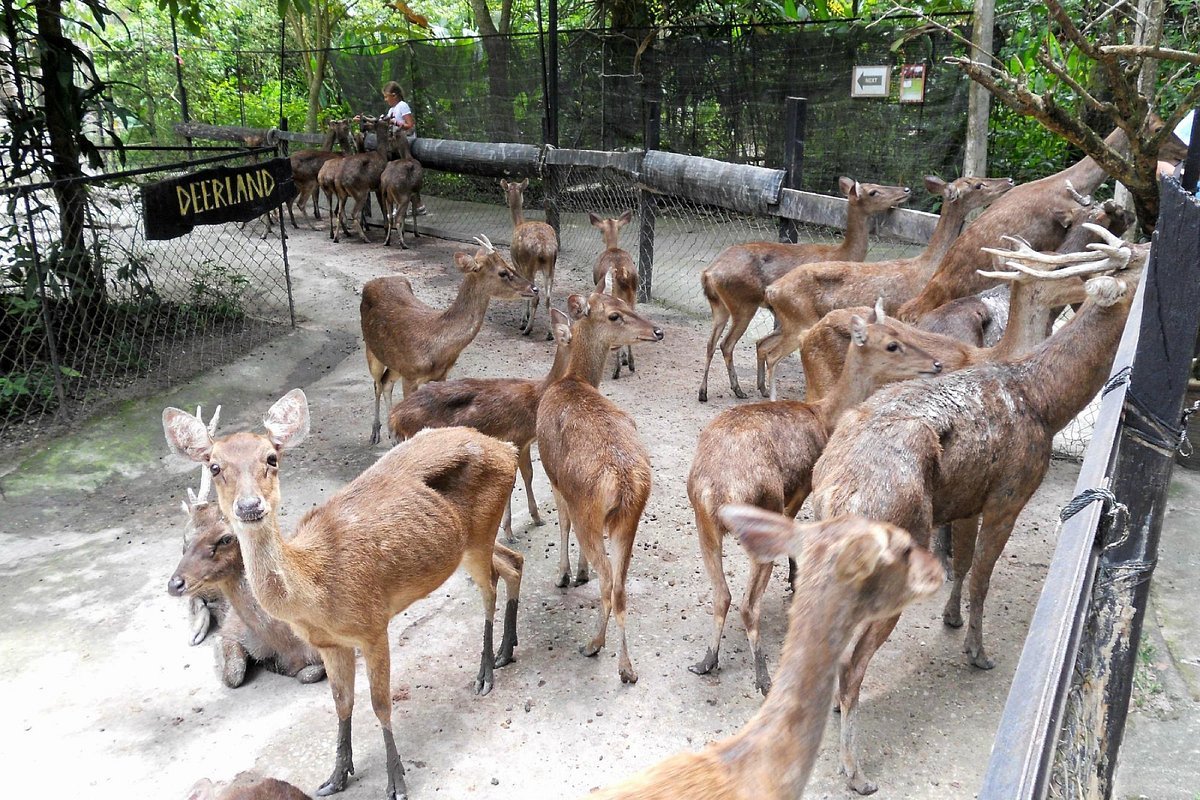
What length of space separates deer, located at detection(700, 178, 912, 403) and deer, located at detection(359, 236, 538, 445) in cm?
169

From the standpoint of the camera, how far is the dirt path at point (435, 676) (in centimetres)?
382

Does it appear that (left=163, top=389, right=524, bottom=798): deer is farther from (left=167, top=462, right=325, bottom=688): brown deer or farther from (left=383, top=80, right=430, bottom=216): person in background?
(left=383, top=80, right=430, bottom=216): person in background

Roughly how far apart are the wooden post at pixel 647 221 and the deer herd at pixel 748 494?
4.54m

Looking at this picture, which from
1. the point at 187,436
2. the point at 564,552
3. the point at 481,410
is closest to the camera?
the point at 187,436

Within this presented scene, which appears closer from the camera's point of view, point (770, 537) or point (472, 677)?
point (770, 537)

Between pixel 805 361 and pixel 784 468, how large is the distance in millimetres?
1696

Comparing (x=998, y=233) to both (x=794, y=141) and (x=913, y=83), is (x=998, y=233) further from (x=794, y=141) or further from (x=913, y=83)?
(x=913, y=83)

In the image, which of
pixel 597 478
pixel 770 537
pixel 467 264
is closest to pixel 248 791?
pixel 597 478

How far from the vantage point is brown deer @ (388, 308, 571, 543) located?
17.9 feet

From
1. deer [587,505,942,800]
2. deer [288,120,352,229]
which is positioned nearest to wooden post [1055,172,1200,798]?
deer [587,505,942,800]

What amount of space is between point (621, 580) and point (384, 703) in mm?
1187

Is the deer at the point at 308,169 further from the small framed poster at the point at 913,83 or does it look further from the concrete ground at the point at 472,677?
the concrete ground at the point at 472,677

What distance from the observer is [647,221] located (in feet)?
34.6

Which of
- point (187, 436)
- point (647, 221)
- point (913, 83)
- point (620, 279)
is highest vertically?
point (913, 83)
